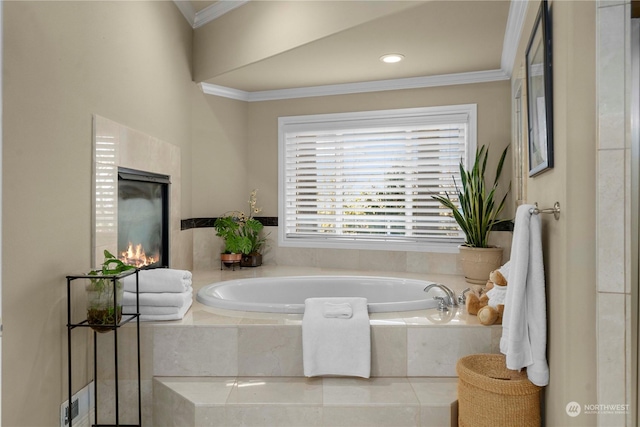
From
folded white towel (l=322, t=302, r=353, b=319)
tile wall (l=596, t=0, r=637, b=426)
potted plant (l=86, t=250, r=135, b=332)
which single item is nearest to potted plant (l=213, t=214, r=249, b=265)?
folded white towel (l=322, t=302, r=353, b=319)

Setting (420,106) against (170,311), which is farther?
(420,106)

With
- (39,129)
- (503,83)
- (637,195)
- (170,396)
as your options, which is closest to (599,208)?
(637,195)

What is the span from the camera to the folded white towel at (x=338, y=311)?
A: 7.25 feet

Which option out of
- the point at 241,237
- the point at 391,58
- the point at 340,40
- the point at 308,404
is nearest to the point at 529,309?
the point at 308,404

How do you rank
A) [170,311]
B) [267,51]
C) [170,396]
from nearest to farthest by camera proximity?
[170,396] < [170,311] < [267,51]

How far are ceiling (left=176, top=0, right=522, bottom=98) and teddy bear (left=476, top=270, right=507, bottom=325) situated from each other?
154 centimetres

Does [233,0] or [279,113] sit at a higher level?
[233,0]

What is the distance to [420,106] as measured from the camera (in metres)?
3.74

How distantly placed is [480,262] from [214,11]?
283cm

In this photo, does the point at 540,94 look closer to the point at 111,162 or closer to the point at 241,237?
the point at 111,162

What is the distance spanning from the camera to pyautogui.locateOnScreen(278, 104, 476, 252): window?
3.69m

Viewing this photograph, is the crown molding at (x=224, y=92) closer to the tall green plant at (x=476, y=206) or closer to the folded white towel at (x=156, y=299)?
the tall green plant at (x=476, y=206)

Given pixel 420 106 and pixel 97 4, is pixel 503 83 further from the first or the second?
pixel 97 4

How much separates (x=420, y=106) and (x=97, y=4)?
2.50 metres
